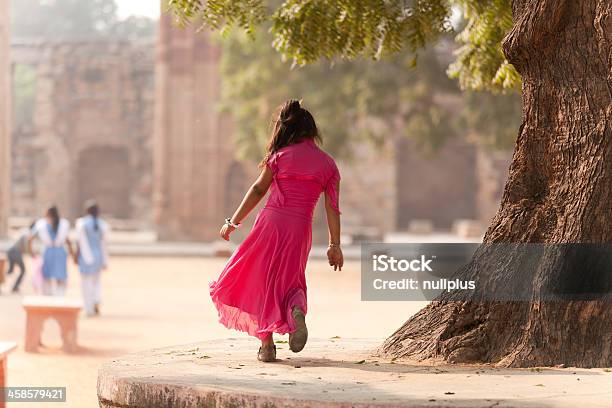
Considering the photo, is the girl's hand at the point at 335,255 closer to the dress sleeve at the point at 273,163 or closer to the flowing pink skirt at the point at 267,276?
the flowing pink skirt at the point at 267,276

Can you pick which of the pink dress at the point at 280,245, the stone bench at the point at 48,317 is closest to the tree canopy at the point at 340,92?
the stone bench at the point at 48,317

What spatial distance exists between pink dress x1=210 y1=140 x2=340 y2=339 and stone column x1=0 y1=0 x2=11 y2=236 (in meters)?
24.7

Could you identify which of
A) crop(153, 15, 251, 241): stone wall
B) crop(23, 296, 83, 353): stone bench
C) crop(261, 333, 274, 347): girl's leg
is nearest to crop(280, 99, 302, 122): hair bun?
crop(261, 333, 274, 347): girl's leg

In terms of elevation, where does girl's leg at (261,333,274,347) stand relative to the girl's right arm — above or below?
below

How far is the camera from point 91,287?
1483 cm

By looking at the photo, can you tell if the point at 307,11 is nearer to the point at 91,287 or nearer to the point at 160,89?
the point at 91,287

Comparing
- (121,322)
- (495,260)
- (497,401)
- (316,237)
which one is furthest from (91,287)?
(316,237)

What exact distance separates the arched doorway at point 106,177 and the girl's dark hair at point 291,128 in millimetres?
37905

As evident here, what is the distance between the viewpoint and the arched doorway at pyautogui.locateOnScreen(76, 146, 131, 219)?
43.8 meters

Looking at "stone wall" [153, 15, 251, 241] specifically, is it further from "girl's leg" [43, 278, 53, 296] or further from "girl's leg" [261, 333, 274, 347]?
"girl's leg" [261, 333, 274, 347]

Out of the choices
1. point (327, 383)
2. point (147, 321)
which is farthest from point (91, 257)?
point (327, 383)

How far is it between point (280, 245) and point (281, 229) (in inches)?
3.3

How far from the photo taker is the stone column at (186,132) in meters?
34.8

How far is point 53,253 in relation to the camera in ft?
48.3
